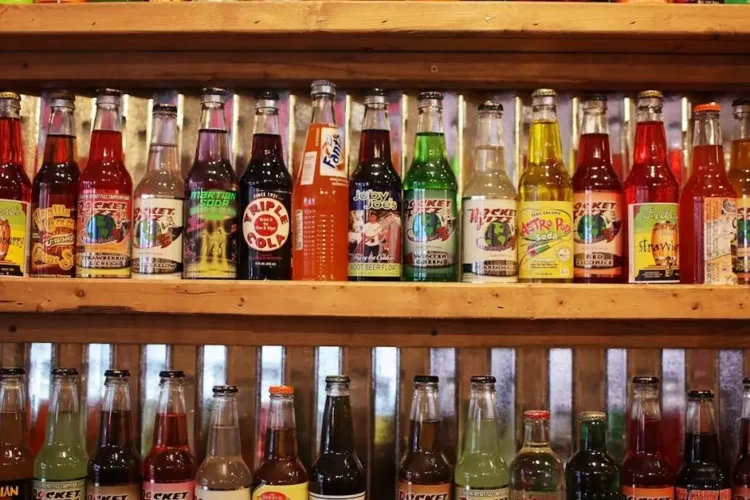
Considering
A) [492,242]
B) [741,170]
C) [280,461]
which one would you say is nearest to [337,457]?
[280,461]

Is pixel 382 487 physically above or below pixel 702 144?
below

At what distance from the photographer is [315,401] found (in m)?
1.74

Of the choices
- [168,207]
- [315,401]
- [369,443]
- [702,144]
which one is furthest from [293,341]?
[702,144]

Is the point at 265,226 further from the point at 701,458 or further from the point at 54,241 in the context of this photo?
the point at 701,458

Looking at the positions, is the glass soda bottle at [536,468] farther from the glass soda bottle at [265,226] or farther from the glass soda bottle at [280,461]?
the glass soda bottle at [265,226]

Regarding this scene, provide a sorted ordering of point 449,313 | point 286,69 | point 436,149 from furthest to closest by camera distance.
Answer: point 286,69
point 436,149
point 449,313

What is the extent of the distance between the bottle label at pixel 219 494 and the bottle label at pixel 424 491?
0.26m

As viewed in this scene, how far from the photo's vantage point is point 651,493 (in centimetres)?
150

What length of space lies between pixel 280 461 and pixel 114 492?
28cm

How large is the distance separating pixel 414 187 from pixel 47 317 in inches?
29.5

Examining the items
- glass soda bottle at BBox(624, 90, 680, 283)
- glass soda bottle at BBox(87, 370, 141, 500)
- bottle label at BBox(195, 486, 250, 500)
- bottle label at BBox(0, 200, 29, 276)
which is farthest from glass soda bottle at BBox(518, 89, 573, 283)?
bottle label at BBox(0, 200, 29, 276)

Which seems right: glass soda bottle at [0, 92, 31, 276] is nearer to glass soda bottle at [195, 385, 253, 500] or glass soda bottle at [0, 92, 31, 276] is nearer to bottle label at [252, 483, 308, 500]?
glass soda bottle at [195, 385, 253, 500]

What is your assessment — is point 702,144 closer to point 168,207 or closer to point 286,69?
point 286,69

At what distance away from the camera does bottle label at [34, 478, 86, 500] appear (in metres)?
1.47
